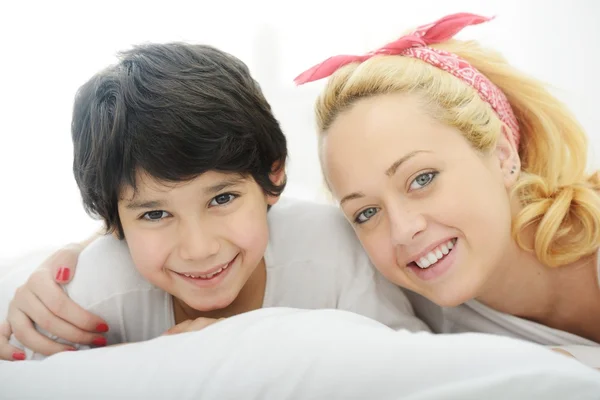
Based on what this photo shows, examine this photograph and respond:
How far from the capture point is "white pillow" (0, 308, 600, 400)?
22.0 inches

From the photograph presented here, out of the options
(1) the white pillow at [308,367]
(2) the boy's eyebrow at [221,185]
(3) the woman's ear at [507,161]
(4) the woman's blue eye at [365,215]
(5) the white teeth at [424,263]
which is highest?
(2) the boy's eyebrow at [221,185]

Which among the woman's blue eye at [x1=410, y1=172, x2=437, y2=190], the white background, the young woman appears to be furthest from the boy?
the white background

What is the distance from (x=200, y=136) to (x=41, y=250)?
74 cm

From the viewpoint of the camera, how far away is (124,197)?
0.99 meters

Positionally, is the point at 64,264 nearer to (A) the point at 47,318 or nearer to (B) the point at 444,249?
(A) the point at 47,318

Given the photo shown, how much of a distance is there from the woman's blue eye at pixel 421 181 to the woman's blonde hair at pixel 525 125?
0.34 ft

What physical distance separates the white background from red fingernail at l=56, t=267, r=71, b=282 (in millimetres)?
481

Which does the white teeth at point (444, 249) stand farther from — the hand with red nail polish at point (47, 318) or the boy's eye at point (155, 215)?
the hand with red nail polish at point (47, 318)

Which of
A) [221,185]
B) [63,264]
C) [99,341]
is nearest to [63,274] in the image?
[63,264]

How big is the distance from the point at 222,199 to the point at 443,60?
50 centimetres

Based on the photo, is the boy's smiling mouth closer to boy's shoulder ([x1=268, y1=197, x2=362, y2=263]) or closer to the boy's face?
the boy's face

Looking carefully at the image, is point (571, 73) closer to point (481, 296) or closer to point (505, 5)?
point (505, 5)

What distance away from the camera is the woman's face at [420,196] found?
0.96 metres

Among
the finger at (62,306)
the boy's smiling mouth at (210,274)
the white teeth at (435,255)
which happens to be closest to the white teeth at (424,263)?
the white teeth at (435,255)
